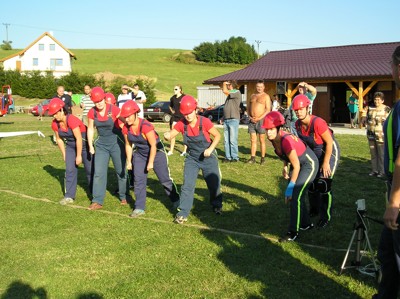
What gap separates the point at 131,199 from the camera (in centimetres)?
888

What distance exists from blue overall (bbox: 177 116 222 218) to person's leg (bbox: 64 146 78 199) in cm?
237

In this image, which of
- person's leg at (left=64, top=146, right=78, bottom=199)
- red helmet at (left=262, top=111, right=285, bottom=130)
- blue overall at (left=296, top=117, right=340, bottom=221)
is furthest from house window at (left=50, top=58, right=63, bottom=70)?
red helmet at (left=262, top=111, right=285, bottom=130)

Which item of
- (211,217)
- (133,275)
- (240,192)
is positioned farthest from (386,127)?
(240,192)

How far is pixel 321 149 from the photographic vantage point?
22.6 feet

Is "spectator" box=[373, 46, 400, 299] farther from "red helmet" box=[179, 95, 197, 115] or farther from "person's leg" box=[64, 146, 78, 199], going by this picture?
"person's leg" box=[64, 146, 78, 199]

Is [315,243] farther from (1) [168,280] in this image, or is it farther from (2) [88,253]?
(2) [88,253]

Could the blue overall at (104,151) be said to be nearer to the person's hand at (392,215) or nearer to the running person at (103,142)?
the running person at (103,142)

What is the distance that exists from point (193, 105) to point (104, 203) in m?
2.76

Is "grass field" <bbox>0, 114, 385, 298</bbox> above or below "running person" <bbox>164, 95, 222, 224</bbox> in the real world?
below

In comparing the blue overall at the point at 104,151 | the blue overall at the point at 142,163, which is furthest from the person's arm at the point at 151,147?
the blue overall at the point at 104,151

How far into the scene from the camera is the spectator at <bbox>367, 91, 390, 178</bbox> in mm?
10375

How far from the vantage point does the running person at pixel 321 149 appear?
664 cm

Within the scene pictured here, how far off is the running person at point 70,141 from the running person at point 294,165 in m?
3.74

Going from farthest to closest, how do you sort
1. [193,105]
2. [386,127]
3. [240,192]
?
[240,192] < [193,105] < [386,127]
